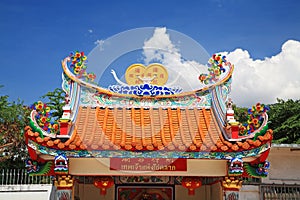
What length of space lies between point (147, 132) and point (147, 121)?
63cm

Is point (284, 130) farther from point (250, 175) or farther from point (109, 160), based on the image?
point (109, 160)

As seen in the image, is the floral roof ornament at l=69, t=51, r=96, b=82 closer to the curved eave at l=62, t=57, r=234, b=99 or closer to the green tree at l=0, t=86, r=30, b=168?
the curved eave at l=62, t=57, r=234, b=99

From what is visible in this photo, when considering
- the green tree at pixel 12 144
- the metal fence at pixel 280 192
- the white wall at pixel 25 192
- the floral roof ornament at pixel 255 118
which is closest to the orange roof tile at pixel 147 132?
the floral roof ornament at pixel 255 118

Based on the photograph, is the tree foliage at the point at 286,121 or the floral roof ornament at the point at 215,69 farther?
the tree foliage at the point at 286,121

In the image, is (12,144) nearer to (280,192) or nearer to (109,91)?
(109,91)

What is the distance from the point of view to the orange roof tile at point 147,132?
7523mm

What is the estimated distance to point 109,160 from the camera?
7.61 meters

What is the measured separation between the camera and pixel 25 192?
32.8 ft

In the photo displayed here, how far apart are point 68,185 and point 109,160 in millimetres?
975

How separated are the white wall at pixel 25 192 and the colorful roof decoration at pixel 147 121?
2488 mm

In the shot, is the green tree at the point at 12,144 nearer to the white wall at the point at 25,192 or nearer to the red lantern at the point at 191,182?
the white wall at the point at 25,192

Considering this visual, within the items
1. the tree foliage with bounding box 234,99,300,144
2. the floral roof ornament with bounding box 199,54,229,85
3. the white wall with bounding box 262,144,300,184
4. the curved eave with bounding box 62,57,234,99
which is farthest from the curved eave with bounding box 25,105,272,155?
the tree foliage with bounding box 234,99,300,144

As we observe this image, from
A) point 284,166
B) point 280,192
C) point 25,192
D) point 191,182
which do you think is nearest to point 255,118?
point 191,182

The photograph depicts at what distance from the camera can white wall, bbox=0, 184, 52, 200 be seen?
9953mm
